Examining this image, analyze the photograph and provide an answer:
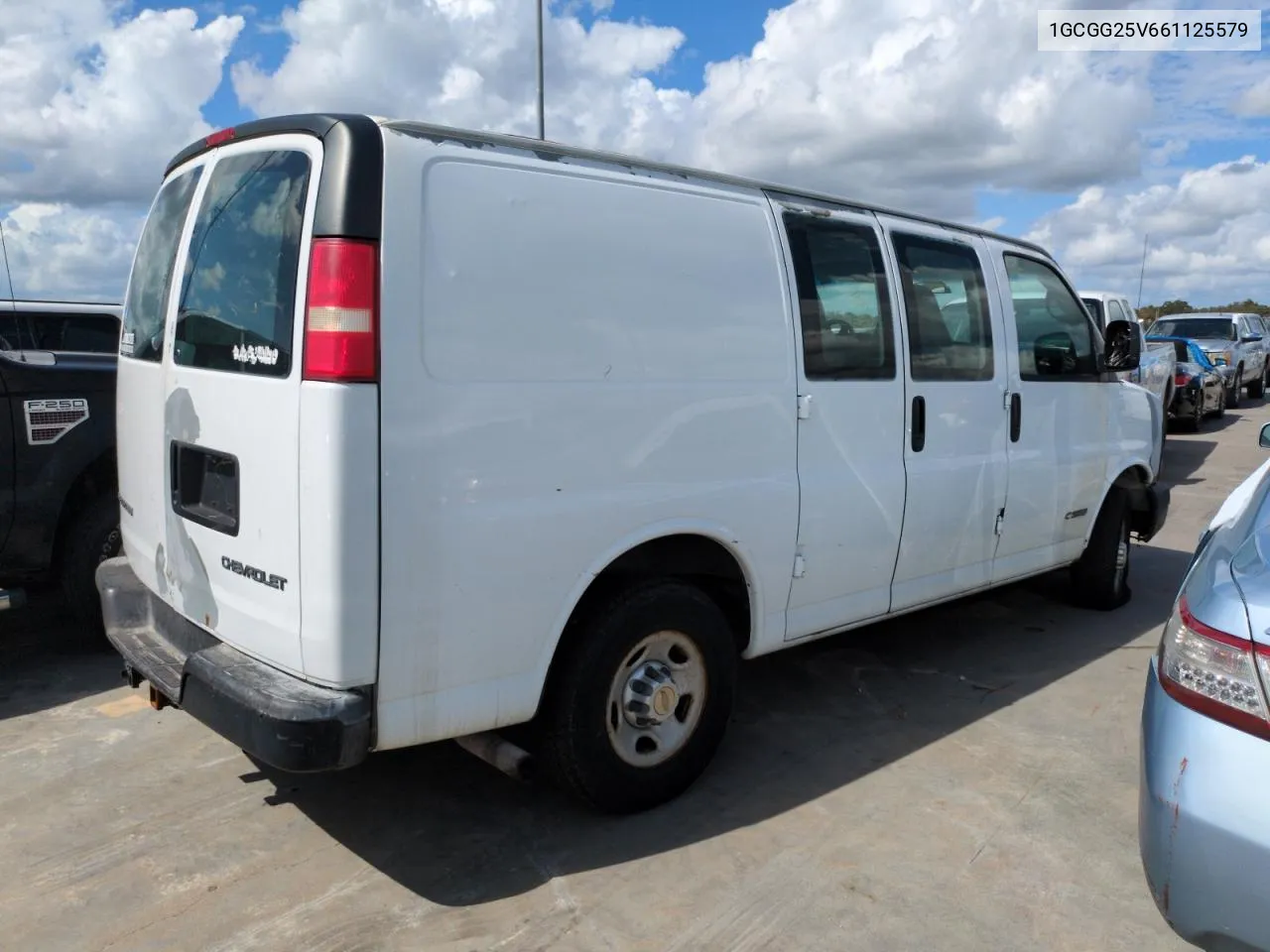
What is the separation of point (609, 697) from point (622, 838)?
511 mm

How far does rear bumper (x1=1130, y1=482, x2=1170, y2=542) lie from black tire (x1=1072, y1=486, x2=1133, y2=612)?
0.18 meters

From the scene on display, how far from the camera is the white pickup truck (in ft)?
38.7

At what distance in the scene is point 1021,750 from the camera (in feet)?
13.6

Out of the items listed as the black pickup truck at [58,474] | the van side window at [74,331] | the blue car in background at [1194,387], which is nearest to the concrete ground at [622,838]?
the black pickup truck at [58,474]

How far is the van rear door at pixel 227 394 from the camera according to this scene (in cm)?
277

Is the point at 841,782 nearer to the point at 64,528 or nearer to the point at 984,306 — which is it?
the point at 984,306

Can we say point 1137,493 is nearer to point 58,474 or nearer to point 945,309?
point 945,309

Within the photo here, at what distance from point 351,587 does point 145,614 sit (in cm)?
146

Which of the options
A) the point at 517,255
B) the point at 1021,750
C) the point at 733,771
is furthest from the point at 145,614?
the point at 1021,750

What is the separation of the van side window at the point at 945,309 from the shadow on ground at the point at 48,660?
4063 mm

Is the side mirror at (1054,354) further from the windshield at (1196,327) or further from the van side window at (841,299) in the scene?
the windshield at (1196,327)

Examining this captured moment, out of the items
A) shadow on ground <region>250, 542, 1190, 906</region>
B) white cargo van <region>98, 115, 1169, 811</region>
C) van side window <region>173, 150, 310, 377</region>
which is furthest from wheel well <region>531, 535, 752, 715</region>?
van side window <region>173, 150, 310, 377</region>

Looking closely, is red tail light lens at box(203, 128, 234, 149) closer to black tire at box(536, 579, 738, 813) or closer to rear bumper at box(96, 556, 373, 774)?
rear bumper at box(96, 556, 373, 774)

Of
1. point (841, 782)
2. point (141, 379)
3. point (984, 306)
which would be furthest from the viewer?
point (984, 306)
